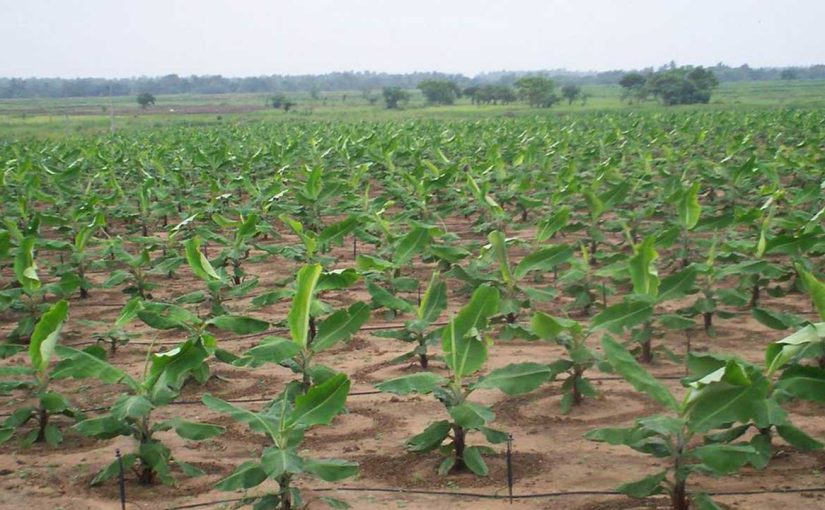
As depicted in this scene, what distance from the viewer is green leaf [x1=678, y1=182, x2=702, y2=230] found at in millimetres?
6570

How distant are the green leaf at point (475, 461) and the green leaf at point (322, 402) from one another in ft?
2.82

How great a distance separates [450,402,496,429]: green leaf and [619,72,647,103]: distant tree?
2292 inches

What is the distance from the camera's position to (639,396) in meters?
5.52

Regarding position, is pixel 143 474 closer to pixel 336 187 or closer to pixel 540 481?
pixel 540 481

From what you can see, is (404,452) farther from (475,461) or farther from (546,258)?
(546,258)

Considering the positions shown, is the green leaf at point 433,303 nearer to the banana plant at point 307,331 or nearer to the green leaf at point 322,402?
the banana plant at point 307,331

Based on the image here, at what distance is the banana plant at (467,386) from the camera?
13.4ft

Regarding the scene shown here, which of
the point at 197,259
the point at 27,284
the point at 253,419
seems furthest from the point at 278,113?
the point at 253,419

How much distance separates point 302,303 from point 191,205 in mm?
7674

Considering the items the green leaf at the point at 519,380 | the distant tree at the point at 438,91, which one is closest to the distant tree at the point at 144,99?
the distant tree at the point at 438,91

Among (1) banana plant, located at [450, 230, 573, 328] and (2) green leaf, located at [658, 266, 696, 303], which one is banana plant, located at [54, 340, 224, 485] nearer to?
(1) banana plant, located at [450, 230, 573, 328]

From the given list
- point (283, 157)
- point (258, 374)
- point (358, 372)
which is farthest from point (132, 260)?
point (283, 157)

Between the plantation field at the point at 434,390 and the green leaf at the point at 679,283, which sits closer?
the plantation field at the point at 434,390

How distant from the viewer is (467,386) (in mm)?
4340
